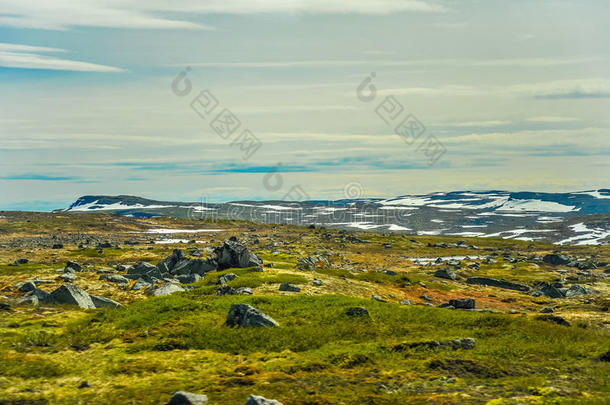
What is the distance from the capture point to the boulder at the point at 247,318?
30078 millimetres

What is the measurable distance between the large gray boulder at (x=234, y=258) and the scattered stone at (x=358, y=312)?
101 feet

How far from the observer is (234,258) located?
206 feet

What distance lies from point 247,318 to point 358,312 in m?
8.72

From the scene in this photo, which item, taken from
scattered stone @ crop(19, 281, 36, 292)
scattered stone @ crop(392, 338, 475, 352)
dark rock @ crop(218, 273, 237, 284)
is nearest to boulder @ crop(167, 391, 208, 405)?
scattered stone @ crop(392, 338, 475, 352)

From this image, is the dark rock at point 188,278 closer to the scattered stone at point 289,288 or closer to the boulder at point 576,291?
the scattered stone at point 289,288

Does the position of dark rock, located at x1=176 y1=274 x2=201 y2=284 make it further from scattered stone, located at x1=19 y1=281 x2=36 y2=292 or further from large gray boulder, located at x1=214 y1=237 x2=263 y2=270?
scattered stone, located at x1=19 y1=281 x2=36 y2=292

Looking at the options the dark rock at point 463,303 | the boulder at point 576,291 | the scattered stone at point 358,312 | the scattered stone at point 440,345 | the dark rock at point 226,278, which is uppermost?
the dark rock at point 226,278

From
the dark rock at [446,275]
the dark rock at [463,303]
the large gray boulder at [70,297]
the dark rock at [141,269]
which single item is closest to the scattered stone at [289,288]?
the dark rock at [463,303]

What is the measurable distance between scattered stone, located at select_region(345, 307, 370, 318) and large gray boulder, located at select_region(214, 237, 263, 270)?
30.6 meters

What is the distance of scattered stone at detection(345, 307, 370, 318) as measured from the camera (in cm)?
3328

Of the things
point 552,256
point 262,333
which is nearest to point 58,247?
point 262,333

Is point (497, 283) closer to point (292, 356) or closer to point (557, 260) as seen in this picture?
point (557, 260)

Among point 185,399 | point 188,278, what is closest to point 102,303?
point 188,278

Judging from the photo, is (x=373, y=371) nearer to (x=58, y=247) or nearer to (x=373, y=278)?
(x=373, y=278)
